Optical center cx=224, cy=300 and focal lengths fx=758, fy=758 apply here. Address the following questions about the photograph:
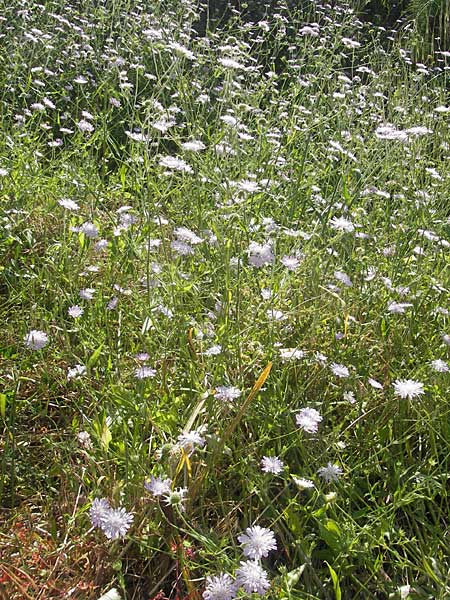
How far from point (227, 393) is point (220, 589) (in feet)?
1.19

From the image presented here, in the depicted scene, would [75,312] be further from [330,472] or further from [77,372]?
[330,472]

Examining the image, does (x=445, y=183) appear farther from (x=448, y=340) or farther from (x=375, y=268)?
(x=448, y=340)

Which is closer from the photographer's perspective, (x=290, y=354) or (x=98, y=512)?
(x=98, y=512)

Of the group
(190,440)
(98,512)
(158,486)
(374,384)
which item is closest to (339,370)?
(374,384)

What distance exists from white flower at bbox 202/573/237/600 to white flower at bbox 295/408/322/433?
314 mm

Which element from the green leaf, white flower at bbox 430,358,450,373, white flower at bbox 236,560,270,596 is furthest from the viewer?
white flower at bbox 430,358,450,373

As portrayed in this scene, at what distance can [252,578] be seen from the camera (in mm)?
1187

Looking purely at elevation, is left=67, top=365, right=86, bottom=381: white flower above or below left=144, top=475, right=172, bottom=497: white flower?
below

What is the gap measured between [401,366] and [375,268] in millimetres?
397

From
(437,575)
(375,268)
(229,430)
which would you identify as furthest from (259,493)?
(375,268)

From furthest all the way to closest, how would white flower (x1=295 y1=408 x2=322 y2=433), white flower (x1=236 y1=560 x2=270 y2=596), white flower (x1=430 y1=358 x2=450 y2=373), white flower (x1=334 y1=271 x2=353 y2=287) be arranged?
white flower (x1=334 y1=271 x2=353 y2=287) < white flower (x1=430 y1=358 x2=450 y2=373) < white flower (x1=295 y1=408 x2=322 y2=433) < white flower (x1=236 y1=560 x2=270 y2=596)

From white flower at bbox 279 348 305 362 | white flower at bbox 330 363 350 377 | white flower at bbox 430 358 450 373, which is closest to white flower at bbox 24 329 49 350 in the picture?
white flower at bbox 279 348 305 362

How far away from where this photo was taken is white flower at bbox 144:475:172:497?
1.27 metres

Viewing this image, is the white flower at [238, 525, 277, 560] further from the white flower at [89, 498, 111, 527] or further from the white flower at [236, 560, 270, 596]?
the white flower at [89, 498, 111, 527]
